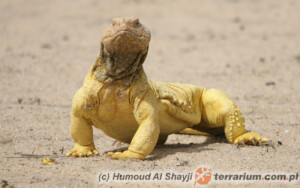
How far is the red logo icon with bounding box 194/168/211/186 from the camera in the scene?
190 inches

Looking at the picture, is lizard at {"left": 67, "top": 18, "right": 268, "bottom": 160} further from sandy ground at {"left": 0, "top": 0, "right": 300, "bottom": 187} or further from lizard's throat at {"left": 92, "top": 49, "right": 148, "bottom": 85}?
sandy ground at {"left": 0, "top": 0, "right": 300, "bottom": 187}

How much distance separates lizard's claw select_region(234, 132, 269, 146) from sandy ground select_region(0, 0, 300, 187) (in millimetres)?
286

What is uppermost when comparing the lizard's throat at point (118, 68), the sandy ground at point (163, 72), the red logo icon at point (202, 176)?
the lizard's throat at point (118, 68)

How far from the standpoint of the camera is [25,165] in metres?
5.27

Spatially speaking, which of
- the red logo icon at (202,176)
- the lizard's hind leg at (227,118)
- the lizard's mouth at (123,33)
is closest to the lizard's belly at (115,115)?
the lizard's mouth at (123,33)

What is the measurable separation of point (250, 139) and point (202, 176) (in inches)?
68.4

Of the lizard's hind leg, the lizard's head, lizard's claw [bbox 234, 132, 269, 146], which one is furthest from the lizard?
lizard's claw [bbox 234, 132, 269, 146]

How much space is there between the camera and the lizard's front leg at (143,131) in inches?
216

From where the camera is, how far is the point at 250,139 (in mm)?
6469

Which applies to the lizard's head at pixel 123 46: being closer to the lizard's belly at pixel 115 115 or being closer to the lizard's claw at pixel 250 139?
the lizard's belly at pixel 115 115

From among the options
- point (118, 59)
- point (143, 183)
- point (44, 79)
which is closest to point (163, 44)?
point (44, 79)

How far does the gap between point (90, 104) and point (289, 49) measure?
31.5ft

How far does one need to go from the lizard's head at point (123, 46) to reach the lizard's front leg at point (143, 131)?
41cm

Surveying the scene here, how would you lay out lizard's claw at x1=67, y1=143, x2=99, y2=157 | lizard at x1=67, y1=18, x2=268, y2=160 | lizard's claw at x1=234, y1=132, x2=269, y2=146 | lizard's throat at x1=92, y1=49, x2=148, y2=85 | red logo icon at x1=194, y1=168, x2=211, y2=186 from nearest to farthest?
1. red logo icon at x1=194, y1=168, x2=211, y2=186
2. lizard at x1=67, y1=18, x2=268, y2=160
3. lizard's throat at x1=92, y1=49, x2=148, y2=85
4. lizard's claw at x1=67, y1=143, x2=99, y2=157
5. lizard's claw at x1=234, y1=132, x2=269, y2=146
